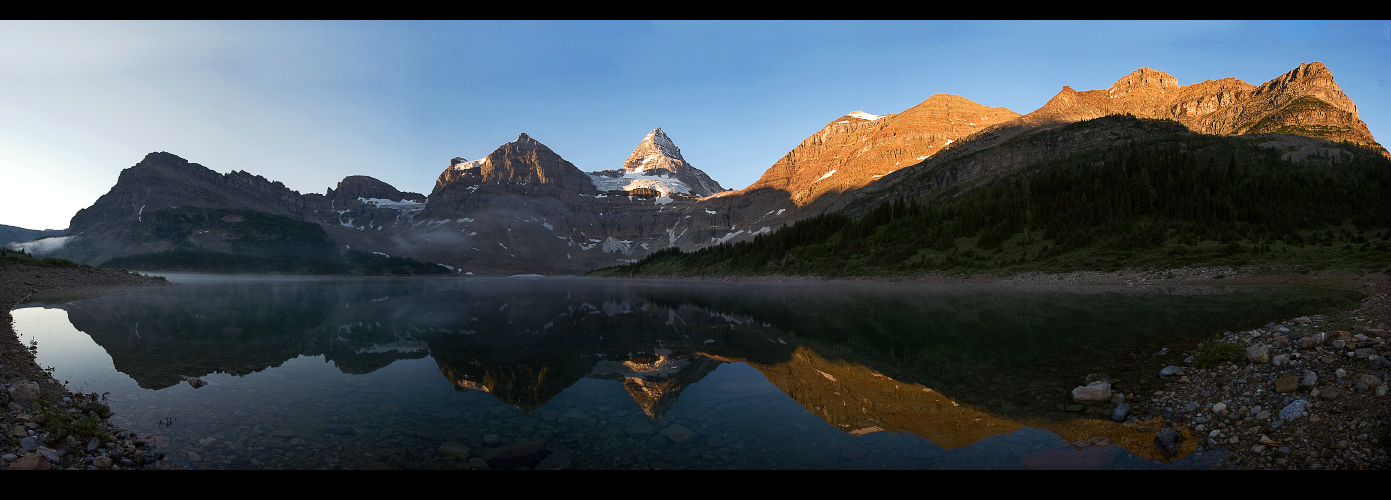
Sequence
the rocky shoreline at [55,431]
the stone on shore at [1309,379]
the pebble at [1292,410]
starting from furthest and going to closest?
the stone on shore at [1309,379] < the pebble at [1292,410] < the rocky shoreline at [55,431]

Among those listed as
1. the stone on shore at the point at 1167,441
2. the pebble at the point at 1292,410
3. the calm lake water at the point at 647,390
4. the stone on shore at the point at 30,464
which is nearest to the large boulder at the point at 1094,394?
the calm lake water at the point at 647,390

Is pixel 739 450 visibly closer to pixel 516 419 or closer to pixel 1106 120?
pixel 516 419

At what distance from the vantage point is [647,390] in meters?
13.9

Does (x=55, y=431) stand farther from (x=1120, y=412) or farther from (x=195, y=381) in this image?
(x=1120, y=412)

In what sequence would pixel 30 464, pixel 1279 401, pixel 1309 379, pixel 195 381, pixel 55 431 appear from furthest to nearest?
pixel 195 381 → pixel 1309 379 → pixel 1279 401 → pixel 55 431 → pixel 30 464

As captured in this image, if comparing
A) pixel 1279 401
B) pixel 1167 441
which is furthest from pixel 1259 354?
pixel 1167 441

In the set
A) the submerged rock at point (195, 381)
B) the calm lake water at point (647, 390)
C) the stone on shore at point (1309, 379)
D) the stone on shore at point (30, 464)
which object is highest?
the stone on shore at point (1309, 379)

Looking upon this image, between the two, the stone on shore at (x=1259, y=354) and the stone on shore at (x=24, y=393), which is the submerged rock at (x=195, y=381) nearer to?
the stone on shore at (x=24, y=393)

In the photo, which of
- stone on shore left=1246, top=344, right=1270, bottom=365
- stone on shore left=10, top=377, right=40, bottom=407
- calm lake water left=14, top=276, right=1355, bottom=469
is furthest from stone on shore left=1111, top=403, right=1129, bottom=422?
stone on shore left=10, top=377, right=40, bottom=407

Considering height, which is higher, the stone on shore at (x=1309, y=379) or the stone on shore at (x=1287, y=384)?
the stone on shore at (x=1309, y=379)

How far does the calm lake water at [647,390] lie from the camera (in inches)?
348

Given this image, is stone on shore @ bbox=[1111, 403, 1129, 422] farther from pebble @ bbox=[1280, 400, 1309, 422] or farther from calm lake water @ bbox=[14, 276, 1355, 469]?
pebble @ bbox=[1280, 400, 1309, 422]

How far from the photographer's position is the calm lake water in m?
8.83
